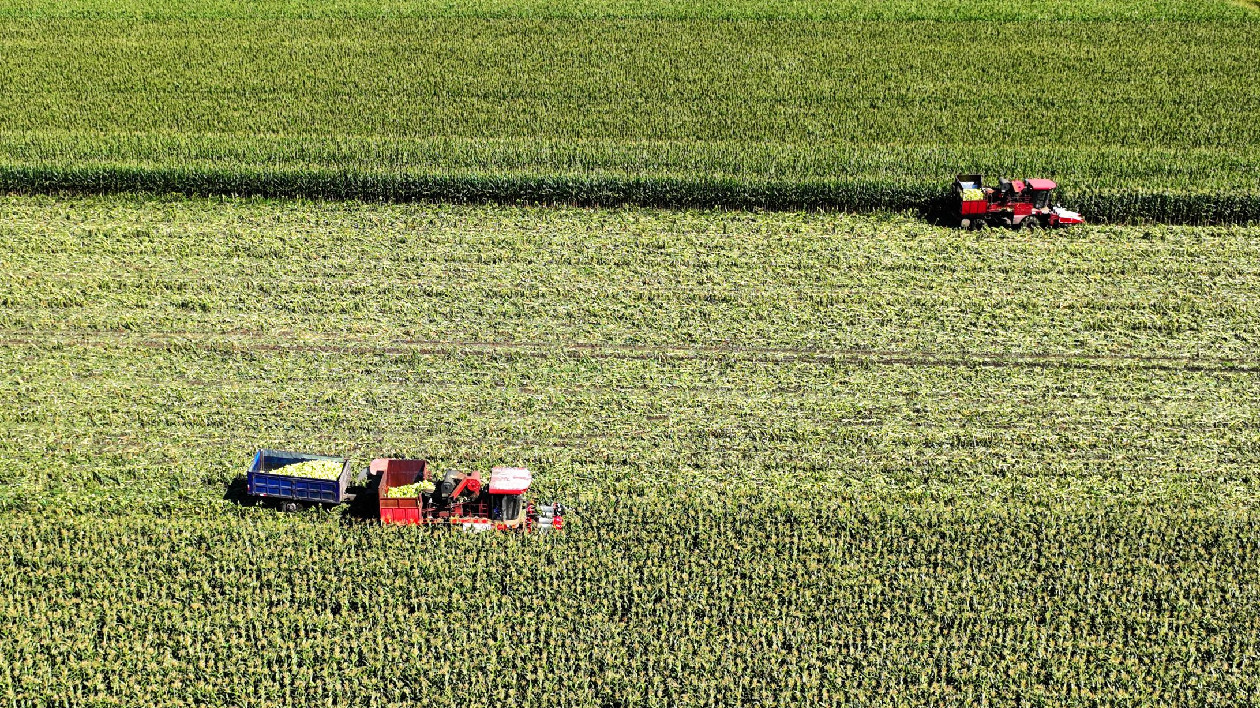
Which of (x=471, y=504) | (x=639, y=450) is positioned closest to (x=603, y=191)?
(x=639, y=450)

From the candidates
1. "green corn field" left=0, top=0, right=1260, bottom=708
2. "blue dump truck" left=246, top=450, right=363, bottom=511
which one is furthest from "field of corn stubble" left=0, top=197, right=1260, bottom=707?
"blue dump truck" left=246, top=450, right=363, bottom=511

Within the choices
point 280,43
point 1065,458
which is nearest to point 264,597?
point 1065,458

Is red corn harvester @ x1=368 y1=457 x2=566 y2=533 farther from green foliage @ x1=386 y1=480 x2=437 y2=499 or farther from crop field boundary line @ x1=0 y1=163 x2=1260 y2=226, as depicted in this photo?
crop field boundary line @ x1=0 y1=163 x2=1260 y2=226

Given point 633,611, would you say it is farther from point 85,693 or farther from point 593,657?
point 85,693

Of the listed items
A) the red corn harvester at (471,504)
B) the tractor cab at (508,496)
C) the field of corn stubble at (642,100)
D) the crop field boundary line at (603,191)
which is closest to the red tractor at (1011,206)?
the crop field boundary line at (603,191)

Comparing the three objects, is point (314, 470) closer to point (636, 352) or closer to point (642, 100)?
point (636, 352)

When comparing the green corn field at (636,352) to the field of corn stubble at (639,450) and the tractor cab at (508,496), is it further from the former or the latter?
the tractor cab at (508,496)
